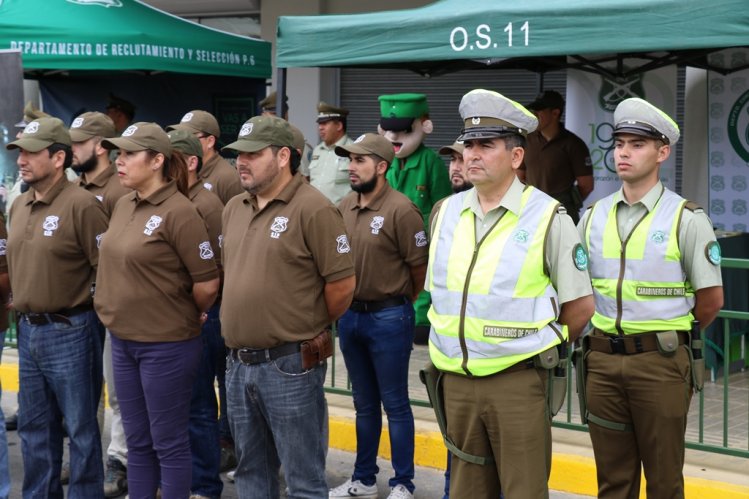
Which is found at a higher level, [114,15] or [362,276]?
[114,15]

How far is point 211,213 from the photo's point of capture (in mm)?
6219

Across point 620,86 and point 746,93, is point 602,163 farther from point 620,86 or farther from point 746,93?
point 746,93

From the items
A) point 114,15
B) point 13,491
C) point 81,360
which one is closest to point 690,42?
point 81,360

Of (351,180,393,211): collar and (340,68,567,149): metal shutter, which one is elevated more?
(340,68,567,149): metal shutter

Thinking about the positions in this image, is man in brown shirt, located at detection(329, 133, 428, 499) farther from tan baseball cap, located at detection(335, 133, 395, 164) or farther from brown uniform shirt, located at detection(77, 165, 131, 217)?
brown uniform shirt, located at detection(77, 165, 131, 217)

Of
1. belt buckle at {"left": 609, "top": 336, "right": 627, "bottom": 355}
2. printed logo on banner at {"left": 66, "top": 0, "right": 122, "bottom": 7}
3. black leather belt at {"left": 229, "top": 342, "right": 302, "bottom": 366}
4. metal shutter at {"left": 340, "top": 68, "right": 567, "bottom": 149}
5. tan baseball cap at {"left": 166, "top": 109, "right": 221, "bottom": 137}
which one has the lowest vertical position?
black leather belt at {"left": 229, "top": 342, "right": 302, "bottom": 366}

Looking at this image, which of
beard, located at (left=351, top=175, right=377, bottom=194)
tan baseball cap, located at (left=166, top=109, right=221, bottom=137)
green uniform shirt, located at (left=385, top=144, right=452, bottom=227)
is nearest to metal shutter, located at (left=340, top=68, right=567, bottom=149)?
green uniform shirt, located at (left=385, top=144, right=452, bottom=227)

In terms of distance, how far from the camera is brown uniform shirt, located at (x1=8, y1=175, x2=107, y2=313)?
580 cm

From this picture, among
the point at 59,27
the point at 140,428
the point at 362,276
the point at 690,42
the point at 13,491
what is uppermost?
the point at 59,27

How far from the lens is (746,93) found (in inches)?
361

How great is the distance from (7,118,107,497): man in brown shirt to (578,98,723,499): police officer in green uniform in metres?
2.60

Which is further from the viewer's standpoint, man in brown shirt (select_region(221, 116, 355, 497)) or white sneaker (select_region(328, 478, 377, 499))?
white sneaker (select_region(328, 478, 377, 499))

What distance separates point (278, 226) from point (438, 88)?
7.61m

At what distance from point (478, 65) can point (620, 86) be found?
1310 mm
